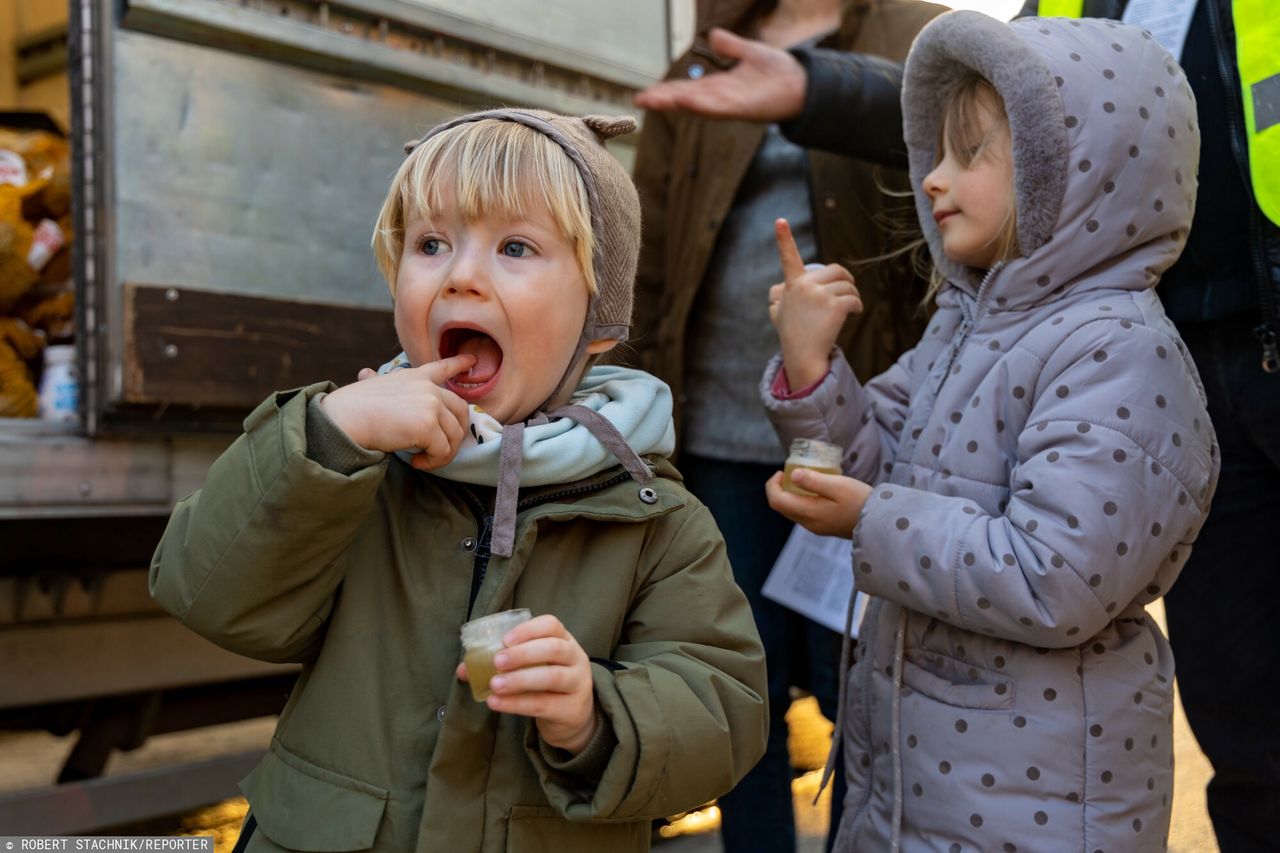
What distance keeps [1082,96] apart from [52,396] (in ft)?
7.08

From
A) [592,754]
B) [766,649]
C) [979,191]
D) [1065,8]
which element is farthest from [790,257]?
[592,754]

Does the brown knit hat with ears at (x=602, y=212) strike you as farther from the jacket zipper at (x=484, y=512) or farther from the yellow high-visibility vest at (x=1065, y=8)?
the yellow high-visibility vest at (x=1065, y=8)

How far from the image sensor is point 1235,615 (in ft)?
6.59

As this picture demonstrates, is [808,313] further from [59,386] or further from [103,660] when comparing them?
[103,660]

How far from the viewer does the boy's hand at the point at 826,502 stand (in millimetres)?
1725

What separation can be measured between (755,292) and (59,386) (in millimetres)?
1530

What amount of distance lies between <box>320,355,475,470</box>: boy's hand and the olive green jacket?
0.04 meters

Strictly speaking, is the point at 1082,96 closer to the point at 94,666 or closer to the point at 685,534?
the point at 685,534

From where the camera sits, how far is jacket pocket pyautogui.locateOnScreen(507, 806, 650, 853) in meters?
1.34

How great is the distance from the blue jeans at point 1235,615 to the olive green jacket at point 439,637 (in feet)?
3.21

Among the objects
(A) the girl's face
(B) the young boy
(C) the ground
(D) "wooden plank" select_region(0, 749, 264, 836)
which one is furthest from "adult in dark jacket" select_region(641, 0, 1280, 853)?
(D) "wooden plank" select_region(0, 749, 264, 836)

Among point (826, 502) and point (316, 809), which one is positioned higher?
point (826, 502)

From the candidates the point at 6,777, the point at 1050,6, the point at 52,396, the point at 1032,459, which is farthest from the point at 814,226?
the point at 6,777

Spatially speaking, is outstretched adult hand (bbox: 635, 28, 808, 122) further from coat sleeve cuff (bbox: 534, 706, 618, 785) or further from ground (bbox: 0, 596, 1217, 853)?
ground (bbox: 0, 596, 1217, 853)
